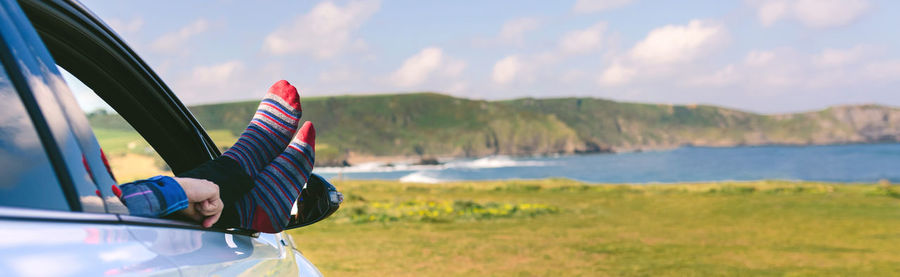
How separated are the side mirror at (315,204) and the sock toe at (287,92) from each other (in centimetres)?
18

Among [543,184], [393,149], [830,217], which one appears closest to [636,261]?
[830,217]

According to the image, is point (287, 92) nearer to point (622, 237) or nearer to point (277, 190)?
point (277, 190)

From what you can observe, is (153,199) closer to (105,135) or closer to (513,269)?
(105,135)

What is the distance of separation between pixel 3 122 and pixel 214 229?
1.98 feet

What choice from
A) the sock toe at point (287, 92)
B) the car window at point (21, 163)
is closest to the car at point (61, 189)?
the car window at point (21, 163)

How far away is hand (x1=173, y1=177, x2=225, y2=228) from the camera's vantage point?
1217 mm

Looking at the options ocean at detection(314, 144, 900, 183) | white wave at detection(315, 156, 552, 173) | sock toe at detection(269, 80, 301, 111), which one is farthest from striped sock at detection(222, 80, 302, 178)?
white wave at detection(315, 156, 552, 173)

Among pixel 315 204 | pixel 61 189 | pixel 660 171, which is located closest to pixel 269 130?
pixel 315 204

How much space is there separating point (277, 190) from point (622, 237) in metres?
13.8

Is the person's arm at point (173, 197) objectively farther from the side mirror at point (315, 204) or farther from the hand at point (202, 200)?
the side mirror at point (315, 204)

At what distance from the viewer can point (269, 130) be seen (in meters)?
1.74

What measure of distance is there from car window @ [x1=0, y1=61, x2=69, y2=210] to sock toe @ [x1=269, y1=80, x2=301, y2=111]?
0.99 meters

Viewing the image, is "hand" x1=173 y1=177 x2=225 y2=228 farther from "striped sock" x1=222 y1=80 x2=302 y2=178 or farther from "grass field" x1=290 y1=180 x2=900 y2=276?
"grass field" x1=290 y1=180 x2=900 y2=276

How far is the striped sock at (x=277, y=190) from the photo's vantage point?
1547 millimetres
